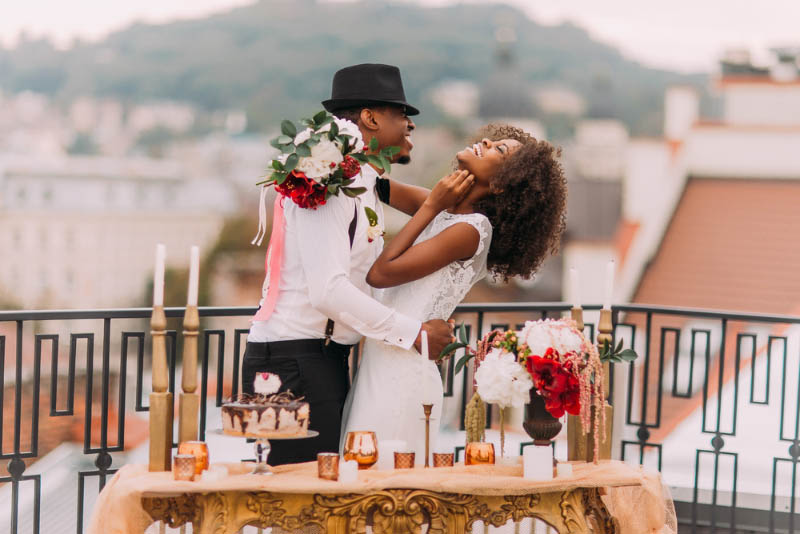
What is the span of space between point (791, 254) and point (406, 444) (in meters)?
19.5

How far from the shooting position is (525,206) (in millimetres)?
2979

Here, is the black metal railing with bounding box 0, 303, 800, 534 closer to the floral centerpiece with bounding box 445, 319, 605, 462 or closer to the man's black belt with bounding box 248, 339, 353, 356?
the floral centerpiece with bounding box 445, 319, 605, 462

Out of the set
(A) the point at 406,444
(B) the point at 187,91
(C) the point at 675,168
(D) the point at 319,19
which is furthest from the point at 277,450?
(D) the point at 319,19

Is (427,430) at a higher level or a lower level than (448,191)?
lower

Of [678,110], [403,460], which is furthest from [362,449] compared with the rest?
[678,110]

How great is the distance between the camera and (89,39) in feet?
196

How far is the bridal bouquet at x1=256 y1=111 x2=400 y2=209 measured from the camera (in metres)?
2.76

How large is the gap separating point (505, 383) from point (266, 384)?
605mm

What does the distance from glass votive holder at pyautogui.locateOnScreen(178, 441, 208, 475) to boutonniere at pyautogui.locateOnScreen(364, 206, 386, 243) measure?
29.4 inches

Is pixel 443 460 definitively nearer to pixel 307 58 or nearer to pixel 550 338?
pixel 550 338

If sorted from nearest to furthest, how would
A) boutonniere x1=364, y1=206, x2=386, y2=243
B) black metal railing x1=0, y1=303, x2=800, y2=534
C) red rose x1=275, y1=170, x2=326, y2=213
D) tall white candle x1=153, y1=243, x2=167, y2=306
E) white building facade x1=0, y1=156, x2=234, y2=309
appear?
1. tall white candle x1=153, y1=243, x2=167, y2=306
2. red rose x1=275, y1=170, x2=326, y2=213
3. boutonniere x1=364, y1=206, x2=386, y2=243
4. black metal railing x1=0, y1=303, x2=800, y2=534
5. white building facade x1=0, y1=156, x2=234, y2=309

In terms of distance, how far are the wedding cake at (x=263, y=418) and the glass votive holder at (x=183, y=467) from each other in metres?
0.11

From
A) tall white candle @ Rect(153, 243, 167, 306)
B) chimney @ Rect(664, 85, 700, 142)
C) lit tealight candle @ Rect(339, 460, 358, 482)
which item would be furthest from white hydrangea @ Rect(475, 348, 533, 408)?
chimney @ Rect(664, 85, 700, 142)

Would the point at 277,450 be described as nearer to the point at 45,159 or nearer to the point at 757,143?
the point at 757,143
